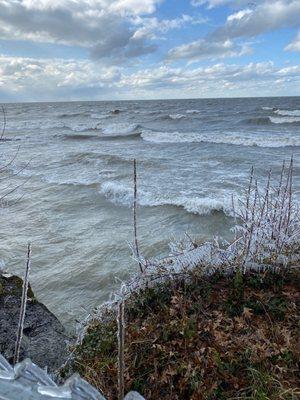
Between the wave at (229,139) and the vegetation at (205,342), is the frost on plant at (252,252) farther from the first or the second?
the wave at (229,139)

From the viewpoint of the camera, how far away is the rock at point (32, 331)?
11.3 ft

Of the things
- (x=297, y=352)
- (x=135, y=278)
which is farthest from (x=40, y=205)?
(x=297, y=352)

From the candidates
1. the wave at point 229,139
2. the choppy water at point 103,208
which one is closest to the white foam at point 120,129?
the wave at point 229,139

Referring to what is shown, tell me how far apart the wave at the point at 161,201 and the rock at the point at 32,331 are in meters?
5.91

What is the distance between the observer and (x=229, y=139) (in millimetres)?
24625

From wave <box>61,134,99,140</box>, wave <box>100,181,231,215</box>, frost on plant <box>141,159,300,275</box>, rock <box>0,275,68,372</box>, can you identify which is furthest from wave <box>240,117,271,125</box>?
rock <box>0,275,68,372</box>

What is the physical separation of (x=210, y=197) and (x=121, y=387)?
28.6 ft

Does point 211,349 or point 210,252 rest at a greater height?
point 210,252

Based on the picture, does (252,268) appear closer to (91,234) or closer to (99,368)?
(99,368)

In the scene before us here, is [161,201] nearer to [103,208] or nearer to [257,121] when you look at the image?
[103,208]

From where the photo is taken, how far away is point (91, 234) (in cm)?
823

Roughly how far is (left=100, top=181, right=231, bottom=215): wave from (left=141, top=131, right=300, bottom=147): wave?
43.5ft

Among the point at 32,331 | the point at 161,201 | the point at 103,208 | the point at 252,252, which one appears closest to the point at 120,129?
the point at 161,201

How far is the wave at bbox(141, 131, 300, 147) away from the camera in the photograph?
898 inches
